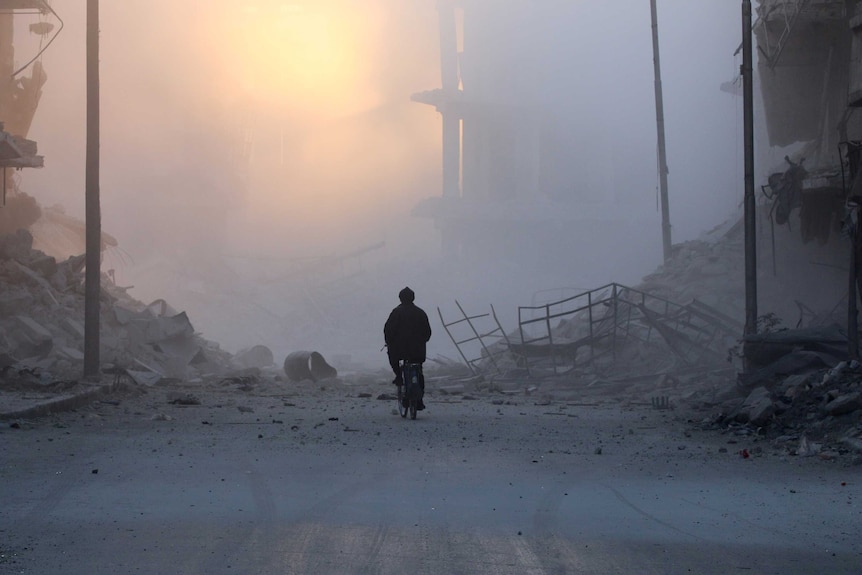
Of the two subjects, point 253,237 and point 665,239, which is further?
point 253,237

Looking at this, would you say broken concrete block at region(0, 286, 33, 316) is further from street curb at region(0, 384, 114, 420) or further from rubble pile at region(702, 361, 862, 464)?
rubble pile at region(702, 361, 862, 464)

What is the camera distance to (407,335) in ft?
48.1

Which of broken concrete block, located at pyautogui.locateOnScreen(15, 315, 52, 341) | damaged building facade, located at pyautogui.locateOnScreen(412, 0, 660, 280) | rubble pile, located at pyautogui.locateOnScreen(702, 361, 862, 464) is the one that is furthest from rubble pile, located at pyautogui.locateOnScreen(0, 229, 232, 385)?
damaged building facade, located at pyautogui.locateOnScreen(412, 0, 660, 280)

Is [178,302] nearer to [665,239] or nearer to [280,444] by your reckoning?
[665,239]

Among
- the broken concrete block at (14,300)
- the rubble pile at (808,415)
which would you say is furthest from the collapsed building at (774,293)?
the broken concrete block at (14,300)

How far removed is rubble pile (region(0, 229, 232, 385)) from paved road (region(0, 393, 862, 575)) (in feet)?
32.9

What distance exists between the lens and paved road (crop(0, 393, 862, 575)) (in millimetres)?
6211

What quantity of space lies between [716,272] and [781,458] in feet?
66.6

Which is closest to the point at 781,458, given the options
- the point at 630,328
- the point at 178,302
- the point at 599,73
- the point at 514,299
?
the point at 630,328

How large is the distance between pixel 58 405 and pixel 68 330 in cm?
1048

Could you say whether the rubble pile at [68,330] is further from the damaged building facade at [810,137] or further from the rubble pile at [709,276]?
the damaged building facade at [810,137]

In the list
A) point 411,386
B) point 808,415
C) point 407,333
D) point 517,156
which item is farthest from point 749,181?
point 517,156

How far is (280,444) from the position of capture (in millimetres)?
11633

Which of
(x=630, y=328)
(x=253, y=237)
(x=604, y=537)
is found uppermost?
(x=253, y=237)
